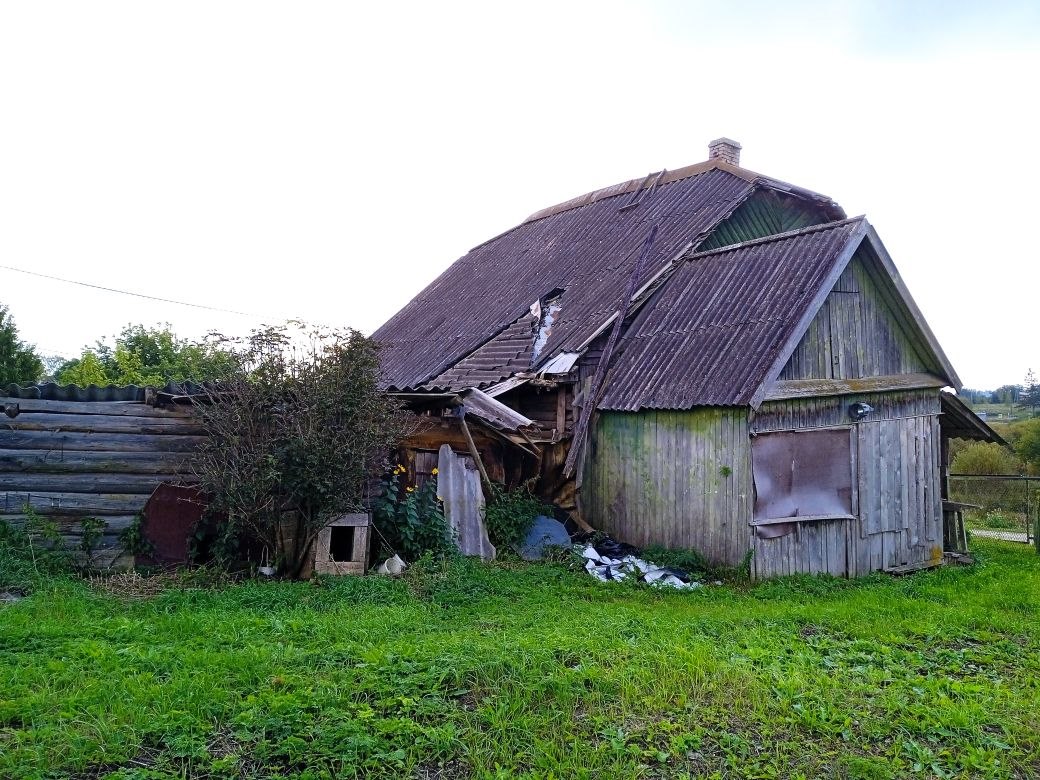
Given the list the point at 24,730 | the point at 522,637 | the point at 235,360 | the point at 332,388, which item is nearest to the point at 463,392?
the point at 332,388

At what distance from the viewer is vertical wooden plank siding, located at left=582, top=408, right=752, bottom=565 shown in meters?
10.2

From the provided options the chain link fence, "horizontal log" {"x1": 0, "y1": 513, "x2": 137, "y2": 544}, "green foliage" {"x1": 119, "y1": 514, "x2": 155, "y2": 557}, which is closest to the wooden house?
"green foliage" {"x1": 119, "y1": 514, "x2": 155, "y2": 557}

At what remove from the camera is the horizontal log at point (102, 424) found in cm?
881

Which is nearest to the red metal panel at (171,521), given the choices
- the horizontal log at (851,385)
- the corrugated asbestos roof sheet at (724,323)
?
the corrugated asbestos roof sheet at (724,323)

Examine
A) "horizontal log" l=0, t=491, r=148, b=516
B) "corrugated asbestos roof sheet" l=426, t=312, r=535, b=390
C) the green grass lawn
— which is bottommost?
the green grass lawn

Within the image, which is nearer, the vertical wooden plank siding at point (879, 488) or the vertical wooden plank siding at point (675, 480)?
the vertical wooden plank siding at point (675, 480)

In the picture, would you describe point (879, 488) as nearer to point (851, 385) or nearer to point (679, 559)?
point (851, 385)

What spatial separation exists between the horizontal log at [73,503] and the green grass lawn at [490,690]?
117cm

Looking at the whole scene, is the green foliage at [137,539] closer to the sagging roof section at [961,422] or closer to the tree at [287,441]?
the tree at [287,441]

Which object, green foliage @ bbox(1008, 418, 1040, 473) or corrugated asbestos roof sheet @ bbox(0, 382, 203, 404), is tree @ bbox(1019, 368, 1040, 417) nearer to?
green foliage @ bbox(1008, 418, 1040, 473)

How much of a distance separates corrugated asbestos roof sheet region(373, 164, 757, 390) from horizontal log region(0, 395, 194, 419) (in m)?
3.42

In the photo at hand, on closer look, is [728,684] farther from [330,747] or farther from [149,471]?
[149,471]

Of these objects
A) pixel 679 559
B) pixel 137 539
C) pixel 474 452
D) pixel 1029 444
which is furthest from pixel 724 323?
pixel 1029 444

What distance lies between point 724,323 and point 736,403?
6.76 ft
